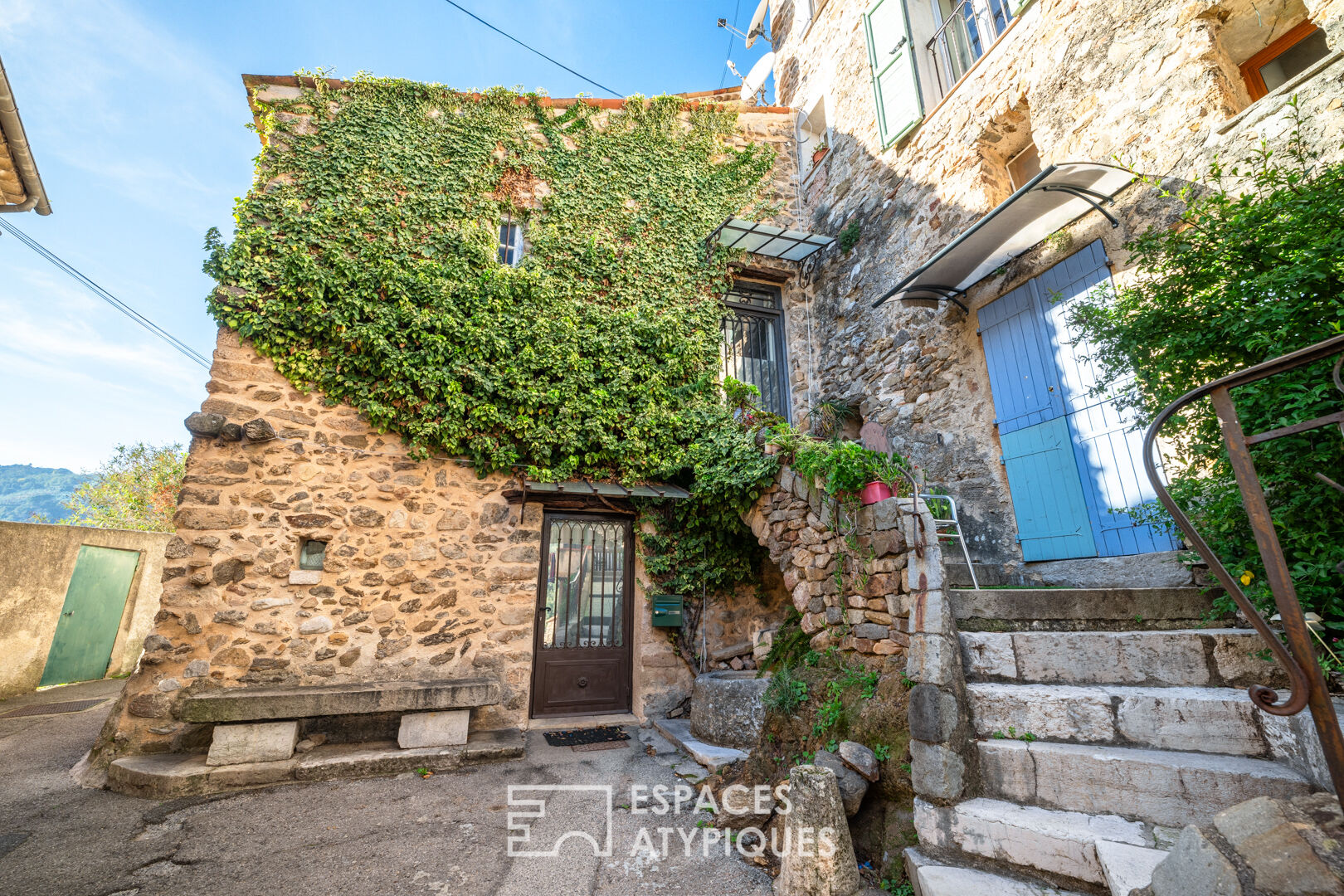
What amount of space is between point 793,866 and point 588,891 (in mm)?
967

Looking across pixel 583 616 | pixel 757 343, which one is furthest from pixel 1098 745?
pixel 757 343

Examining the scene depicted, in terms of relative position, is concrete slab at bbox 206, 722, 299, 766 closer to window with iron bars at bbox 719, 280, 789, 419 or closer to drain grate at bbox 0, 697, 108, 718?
drain grate at bbox 0, 697, 108, 718

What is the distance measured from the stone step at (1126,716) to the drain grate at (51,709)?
880 centimetres

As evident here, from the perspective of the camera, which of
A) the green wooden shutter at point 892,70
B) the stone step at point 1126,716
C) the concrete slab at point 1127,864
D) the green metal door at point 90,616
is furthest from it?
the green metal door at point 90,616

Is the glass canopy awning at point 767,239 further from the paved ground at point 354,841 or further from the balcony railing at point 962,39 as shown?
the paved ground at point 354,841

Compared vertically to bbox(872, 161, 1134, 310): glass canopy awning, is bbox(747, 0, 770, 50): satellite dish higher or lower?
higher

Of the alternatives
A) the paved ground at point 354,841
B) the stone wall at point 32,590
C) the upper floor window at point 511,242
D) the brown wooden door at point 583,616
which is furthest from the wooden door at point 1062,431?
the stone wall at point 32,590

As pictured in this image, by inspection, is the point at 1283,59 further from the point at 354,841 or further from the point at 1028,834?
A: the point at 354,841

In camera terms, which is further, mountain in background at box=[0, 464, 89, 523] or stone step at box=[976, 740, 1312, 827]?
mountain in background at box=[0, 464, 89, 523]

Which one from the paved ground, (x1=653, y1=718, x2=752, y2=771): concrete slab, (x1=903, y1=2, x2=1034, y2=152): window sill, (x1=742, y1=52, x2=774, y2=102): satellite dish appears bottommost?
the paved ground

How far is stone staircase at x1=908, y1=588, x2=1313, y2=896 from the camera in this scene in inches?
75.4

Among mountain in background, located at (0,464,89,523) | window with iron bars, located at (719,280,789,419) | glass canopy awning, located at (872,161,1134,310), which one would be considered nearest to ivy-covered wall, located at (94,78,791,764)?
window with iron bars, located at (719,280,789,419)

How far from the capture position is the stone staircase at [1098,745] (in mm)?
1916

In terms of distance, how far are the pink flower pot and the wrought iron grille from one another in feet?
10.4
